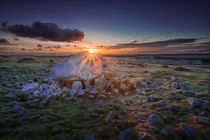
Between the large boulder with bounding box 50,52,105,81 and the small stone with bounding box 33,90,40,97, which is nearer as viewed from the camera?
the small stone with bounding box 33,90,40,97

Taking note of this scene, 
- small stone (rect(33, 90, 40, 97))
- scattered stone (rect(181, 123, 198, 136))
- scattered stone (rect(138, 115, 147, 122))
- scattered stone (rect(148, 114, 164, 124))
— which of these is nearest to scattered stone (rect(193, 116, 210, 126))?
scattered stone (rect(181, 123, 198, 136))

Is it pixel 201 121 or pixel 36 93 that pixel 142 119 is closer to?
pixel 201 121

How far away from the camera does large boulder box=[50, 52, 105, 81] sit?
16.3 feet

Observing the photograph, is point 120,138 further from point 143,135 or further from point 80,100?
point 80,100

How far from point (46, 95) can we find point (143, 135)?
12.2 feet

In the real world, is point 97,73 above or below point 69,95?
above

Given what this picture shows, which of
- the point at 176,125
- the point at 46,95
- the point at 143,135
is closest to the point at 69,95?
the point at 46,95

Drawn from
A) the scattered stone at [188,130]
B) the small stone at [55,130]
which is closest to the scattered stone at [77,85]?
the small stone at [55,130]

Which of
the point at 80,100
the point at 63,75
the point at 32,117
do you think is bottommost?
the point at 80,100

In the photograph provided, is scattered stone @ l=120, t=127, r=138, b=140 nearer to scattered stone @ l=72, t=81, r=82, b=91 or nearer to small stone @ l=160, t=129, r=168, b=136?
small stone @ l=160, t=129, r=168, b=136

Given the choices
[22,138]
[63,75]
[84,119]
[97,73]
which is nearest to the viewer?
[22,138]

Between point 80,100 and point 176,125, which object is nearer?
point 176,125

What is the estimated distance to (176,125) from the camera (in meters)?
2.08

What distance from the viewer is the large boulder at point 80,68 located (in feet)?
16.3
